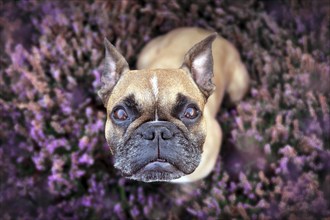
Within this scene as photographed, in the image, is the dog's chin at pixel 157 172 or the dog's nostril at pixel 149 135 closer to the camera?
the dog's nostril at pixel 149 135

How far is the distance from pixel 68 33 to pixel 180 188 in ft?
6.51

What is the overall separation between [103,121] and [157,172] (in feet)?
4.58

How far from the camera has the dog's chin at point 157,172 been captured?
316 cm

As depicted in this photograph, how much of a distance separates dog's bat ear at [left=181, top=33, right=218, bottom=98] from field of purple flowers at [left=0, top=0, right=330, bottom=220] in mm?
934

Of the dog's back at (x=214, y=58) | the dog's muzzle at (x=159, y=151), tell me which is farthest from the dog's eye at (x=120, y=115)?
the dog's back at (x=214, y=58)

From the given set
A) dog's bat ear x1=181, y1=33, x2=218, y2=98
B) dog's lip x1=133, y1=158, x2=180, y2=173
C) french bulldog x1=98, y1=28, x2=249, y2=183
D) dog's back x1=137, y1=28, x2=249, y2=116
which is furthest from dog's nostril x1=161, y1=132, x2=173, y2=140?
dog's back x1=137, y1=28, x2=249, y2=116

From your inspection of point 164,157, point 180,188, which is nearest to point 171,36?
point 180,188

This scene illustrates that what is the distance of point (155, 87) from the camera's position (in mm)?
3201

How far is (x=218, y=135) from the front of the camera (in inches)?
172

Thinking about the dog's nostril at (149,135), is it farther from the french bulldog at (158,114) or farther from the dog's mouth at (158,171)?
the dog's mouth at (158,171)

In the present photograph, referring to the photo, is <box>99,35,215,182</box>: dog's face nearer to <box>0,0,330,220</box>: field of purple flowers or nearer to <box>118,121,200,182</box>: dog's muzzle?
<box>118,121,200,182</box>: dog's muzzle

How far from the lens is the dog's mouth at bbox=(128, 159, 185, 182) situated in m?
3.16

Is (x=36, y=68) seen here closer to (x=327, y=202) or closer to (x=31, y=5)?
(x=31, y=5)

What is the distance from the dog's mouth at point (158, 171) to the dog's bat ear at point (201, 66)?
695 millimetres
